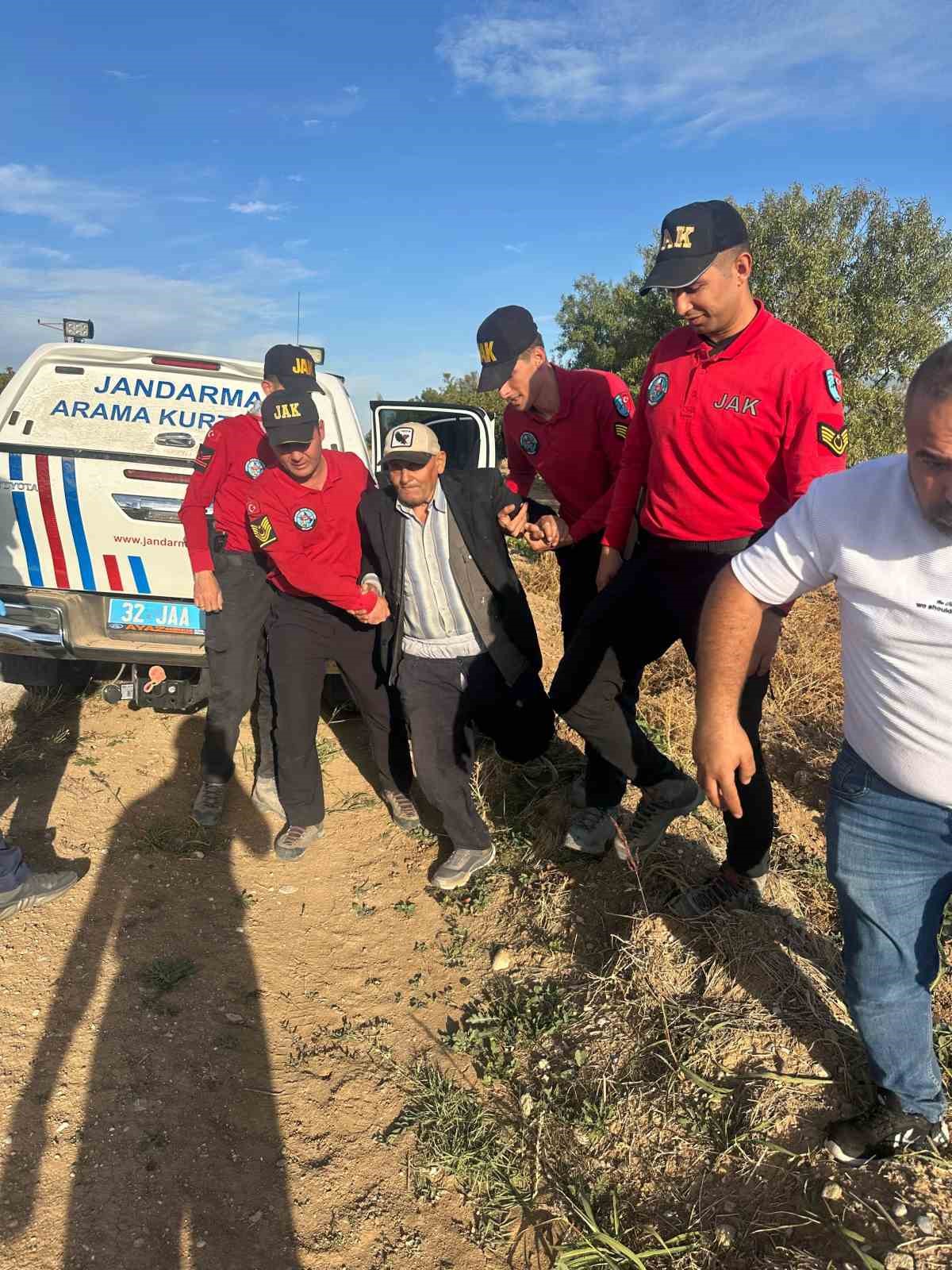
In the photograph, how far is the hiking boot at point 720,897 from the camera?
9.21 ft

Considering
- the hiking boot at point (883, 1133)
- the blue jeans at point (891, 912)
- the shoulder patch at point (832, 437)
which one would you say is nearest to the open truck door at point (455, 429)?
the shoulder patch at point (832, 437)

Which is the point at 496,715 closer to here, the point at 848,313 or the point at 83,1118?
the point at 83,1118

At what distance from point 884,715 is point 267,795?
323 centimetres

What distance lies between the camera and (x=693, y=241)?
7.64 feet

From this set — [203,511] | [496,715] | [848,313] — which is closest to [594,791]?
[496,715]

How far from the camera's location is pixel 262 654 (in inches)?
158

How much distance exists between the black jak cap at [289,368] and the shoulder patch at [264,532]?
0.80 metres

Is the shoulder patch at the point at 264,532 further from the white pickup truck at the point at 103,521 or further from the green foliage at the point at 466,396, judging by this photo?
the green foliage at the point at 466,396

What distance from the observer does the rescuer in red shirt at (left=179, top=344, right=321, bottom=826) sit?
3678 millimetres

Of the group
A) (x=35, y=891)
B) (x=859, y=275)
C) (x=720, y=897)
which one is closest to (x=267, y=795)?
(x=35, y=891)

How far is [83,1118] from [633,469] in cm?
271

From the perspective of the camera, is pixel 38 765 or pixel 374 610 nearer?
pixel 374 610

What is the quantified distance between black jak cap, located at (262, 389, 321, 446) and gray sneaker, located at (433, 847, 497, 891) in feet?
6.16

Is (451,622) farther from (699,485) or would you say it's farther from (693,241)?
(693,241)
